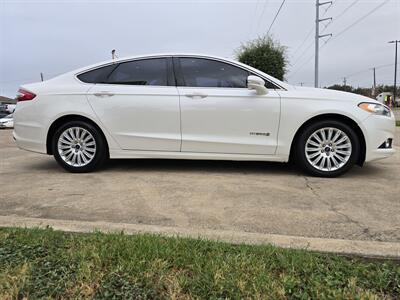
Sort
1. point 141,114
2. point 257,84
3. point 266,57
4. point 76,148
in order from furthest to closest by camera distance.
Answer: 1. point 266,57
2. point 76,148
3. point 141,114
4. point 257,84

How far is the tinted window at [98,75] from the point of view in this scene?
5.13m

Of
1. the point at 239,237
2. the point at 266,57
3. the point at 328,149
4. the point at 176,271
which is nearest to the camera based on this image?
the point at 176,271

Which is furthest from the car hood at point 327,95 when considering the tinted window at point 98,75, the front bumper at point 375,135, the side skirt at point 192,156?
the tinted window at point 98,75

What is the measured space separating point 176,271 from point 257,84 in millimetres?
2981

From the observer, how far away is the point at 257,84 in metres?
4.70

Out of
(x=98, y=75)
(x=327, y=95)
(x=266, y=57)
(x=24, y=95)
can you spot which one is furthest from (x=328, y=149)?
(x=266, y=57)

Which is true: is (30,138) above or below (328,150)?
above

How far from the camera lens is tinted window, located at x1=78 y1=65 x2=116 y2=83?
5133 millimetres

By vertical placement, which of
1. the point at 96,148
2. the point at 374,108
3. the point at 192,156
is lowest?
the point at 192,156

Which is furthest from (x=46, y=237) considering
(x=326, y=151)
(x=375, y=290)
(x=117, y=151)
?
(x=326, y=151)

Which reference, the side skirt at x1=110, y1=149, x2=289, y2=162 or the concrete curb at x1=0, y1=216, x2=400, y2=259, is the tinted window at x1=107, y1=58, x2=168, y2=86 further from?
the concrete curb at x1=0, y1=216, x2=400, y2=259

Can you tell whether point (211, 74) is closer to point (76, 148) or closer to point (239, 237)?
point (76, 148)

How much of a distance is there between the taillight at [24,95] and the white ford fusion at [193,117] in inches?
0.5

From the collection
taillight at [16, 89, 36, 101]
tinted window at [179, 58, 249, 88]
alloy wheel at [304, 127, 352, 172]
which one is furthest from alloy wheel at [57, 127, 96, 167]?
alloy wheel at [304, 127, 352, 172]
